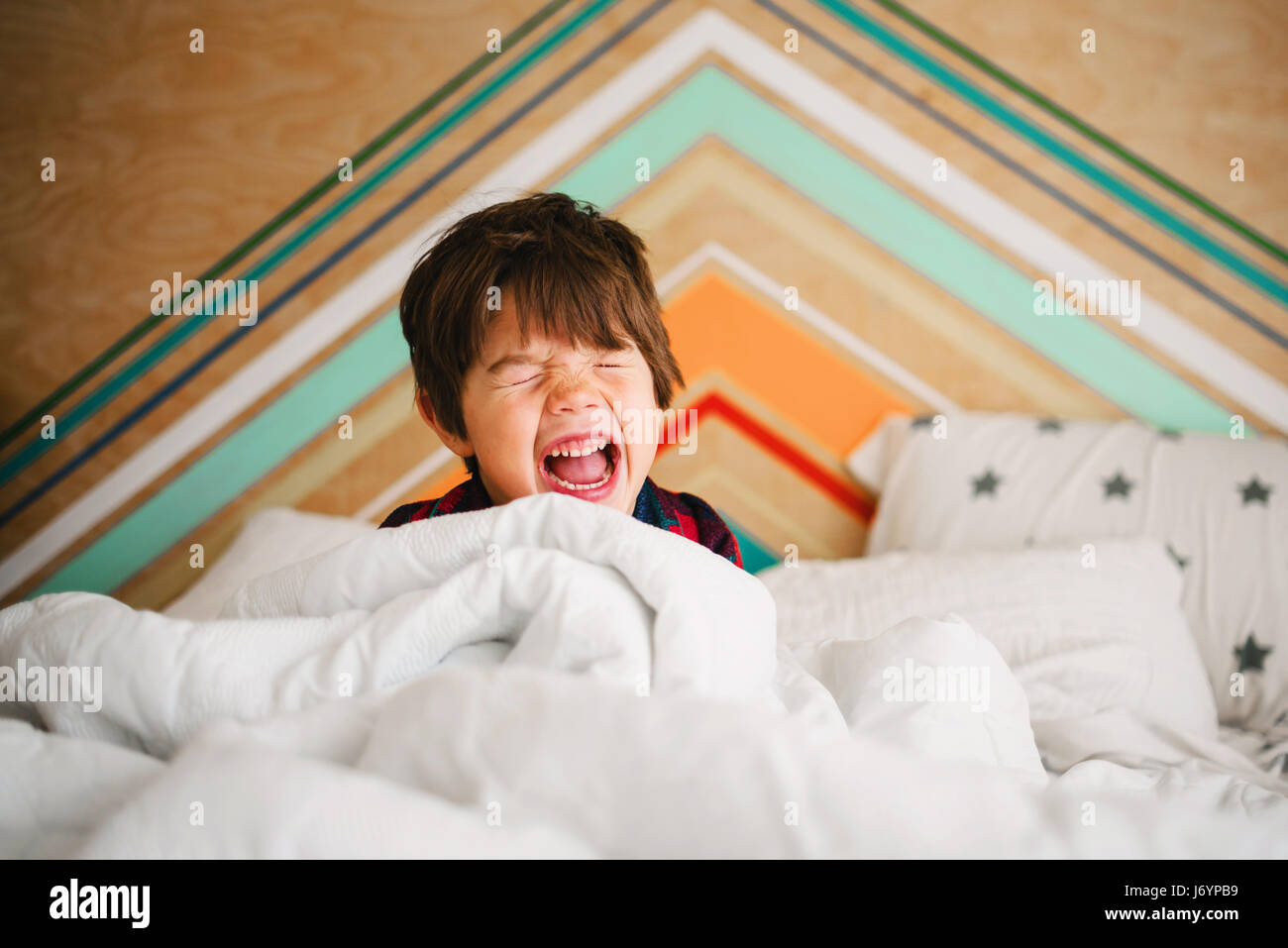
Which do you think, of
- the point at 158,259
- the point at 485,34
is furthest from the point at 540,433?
the point at 158,259

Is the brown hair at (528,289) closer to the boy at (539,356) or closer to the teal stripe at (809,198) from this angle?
the boy at (539,356)

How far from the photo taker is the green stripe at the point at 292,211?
5.88ft

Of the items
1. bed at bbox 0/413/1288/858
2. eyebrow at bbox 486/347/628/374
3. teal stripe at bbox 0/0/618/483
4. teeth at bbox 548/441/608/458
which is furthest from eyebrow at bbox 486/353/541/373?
teal stripe at bbox 0/0/618/483

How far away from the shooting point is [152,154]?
6.04 feet

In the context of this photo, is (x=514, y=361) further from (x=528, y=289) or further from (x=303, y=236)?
(x=303, y=236)

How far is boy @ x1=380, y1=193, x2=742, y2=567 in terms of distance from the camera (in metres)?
1.04

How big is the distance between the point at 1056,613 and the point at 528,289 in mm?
811

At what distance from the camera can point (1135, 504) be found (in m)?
1.49

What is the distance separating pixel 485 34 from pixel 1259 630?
64.9 inches

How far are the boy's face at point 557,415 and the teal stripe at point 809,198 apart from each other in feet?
2.69

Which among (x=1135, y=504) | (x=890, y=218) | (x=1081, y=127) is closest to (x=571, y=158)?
(x=890, y=218)

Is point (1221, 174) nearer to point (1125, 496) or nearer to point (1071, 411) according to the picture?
point (1071, 411)

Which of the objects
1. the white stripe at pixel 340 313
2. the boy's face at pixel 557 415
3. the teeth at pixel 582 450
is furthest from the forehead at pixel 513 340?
the white stripe at pixel 340 313

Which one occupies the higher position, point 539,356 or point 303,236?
point 303,236
